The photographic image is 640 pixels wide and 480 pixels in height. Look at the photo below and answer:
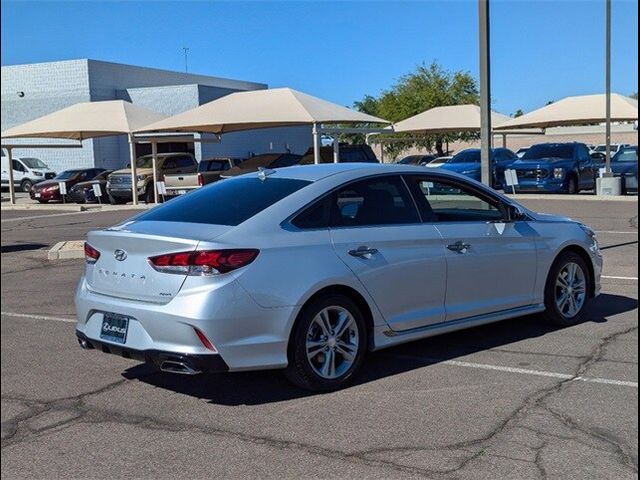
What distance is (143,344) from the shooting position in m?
5.37

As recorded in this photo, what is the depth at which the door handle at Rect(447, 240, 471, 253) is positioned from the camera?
6.62 metres

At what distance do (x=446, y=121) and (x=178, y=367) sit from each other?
102ft

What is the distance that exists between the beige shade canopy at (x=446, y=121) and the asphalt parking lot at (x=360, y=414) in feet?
90.9

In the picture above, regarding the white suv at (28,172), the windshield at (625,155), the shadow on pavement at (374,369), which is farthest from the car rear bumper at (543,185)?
the white suv at (28,172)

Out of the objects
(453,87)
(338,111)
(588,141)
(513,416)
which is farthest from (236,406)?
(588,141)

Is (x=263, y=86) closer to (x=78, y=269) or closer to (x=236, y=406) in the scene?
(x=78, y=269)

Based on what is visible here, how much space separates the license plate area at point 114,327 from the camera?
18.0 feet

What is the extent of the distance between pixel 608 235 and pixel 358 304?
10986 millimetres

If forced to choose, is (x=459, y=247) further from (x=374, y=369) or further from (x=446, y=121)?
(x=446, y=121)

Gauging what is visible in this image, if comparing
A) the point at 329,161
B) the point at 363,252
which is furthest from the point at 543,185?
the point at 363,252

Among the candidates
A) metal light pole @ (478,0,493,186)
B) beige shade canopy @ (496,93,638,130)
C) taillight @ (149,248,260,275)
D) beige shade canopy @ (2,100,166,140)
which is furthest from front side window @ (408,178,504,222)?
beige shade canopy @ (496,93,638,130)

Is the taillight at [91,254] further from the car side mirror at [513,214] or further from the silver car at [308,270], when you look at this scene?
the car side mirror at [513,214]

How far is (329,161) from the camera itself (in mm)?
26750

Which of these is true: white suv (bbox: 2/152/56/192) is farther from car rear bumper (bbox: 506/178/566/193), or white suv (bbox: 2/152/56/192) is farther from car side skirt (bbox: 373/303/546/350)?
car side skirt (bbox: 373/303/546/350)
